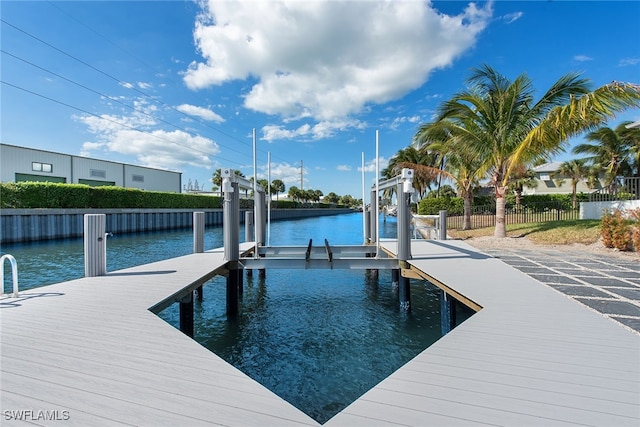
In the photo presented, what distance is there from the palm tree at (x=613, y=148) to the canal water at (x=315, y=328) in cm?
2185

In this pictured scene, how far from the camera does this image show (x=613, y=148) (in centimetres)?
2125

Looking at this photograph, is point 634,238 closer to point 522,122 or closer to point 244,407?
point 522,122

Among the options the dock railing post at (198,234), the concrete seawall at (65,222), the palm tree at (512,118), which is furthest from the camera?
the concrete seawall at (65,222)

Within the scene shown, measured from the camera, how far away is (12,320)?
3365mm

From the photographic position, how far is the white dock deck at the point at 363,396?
185 cm

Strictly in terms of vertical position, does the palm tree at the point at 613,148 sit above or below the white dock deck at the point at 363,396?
Answer: above

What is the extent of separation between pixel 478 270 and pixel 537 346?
10.8 feet

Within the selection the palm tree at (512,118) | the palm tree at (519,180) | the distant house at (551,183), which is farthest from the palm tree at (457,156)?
the distant house at (551,183)

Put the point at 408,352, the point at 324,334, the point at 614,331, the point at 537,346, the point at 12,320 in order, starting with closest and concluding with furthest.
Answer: the point at 537,346 → the point at 614,331 → the point at 12,320 → the point at 408,352 → the point at 324,334

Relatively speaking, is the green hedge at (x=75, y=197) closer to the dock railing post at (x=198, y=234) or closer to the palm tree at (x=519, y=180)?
the dock railing post at (x=198, y=234)

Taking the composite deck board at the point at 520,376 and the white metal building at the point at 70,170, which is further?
the white metal building at the point at 70,170

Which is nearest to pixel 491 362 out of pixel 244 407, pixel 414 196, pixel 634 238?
pixel 244 407

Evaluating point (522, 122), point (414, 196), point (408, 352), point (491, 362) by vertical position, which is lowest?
point (408, 352)

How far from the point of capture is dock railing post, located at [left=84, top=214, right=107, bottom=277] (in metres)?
5.24
